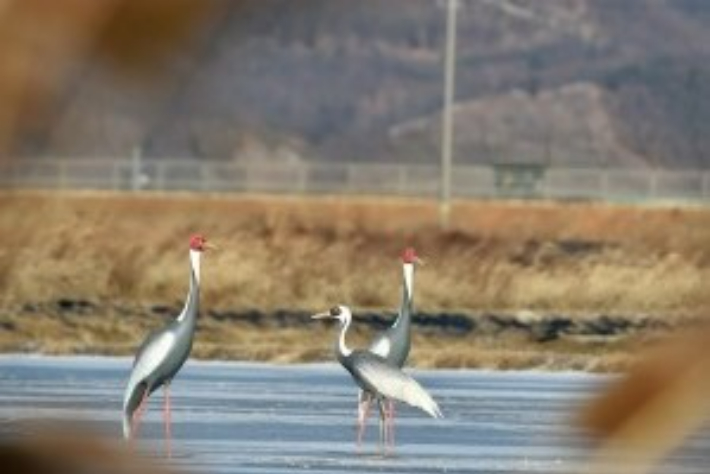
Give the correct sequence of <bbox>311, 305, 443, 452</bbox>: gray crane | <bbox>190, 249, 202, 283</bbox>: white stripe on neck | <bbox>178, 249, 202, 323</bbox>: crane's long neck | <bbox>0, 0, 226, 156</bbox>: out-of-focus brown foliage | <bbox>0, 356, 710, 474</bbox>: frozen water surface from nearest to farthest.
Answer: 1. <bbox>0, 0, 226, 156</bbox>: out-of-focus brown foliage
2. <bbox>0, 356, 710, 474</bbox>: frozen water surface
3. <bbox>178, 249, 202, 323</bbox>: crane's long neck
4. <bbox>190, 249, 202, 283</bbox>: white stripe on neck
5. <bbox>311, 305, 443, 452</bbox>: gray crane

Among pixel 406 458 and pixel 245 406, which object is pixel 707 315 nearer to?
pixel 406 458

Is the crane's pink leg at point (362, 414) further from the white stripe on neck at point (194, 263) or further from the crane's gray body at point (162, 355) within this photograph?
the white stripe on neck at point (194, 263)

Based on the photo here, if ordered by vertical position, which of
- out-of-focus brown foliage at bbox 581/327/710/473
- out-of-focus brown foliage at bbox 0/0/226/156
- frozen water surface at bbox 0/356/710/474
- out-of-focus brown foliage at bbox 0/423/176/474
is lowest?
out-of-focus brown foliage at bbox 0/423/176/474

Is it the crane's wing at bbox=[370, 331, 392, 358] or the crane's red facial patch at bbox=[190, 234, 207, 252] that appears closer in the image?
the crane's red facial patch at bbox=[190, 234, 207, 252]

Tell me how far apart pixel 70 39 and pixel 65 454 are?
131mm

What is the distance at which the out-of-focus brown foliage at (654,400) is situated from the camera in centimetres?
76

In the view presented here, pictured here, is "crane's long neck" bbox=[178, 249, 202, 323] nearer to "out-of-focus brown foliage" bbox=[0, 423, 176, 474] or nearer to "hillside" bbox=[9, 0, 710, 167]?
"hillside" bbox=[9, 0, 710, 167]

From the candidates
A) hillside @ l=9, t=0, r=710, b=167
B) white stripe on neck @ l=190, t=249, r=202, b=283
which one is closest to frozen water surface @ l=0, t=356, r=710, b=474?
white stripe on neck @ l=190, t=249, r=202, b=283

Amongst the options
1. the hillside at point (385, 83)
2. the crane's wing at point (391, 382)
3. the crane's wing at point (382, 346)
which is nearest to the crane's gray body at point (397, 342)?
the crane's wing at point (382, 346)

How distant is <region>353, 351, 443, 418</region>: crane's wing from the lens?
1394 centimetres

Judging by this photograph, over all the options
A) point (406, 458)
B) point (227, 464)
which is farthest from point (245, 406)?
point (227, 464)

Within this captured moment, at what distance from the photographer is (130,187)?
1.41m

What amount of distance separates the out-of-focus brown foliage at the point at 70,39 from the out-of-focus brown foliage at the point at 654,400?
176 mm

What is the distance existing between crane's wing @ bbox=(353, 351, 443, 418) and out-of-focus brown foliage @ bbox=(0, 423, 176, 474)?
13052mm
